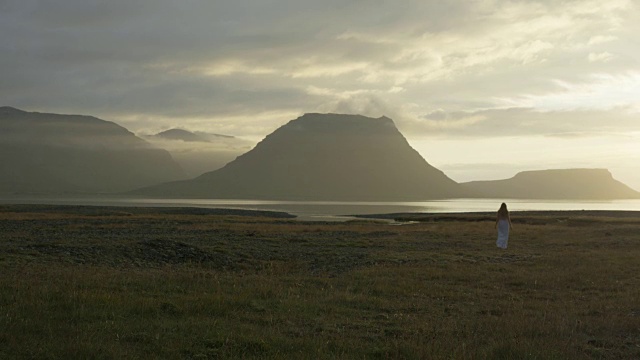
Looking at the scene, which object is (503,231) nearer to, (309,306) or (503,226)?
(503,226)

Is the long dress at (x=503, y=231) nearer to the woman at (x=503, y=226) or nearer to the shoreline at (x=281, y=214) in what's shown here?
the woman at (x=503, y=226)

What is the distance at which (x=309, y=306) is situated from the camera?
1462 cm

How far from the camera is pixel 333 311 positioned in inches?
560

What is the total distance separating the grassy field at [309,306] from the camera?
33.6 ft

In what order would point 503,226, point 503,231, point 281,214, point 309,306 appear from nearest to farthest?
point 309,306
point 503,226
point 503,231
point 281,214

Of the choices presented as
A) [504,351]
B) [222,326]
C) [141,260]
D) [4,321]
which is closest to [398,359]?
[504,351]

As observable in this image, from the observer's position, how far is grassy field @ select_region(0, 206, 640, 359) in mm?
10250

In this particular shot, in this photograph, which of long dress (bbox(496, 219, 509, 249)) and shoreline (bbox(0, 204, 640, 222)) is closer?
long dress (bbox(496, 219, 509, 249))

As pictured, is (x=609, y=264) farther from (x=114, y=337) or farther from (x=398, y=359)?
(x=114, y=337)

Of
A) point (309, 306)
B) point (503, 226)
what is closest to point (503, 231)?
Answer: point (503, 226)

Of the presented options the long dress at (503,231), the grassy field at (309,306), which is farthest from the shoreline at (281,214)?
the grassy field at (309,306)

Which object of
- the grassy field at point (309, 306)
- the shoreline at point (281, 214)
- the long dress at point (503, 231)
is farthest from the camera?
the shoreline at point (281, 214)

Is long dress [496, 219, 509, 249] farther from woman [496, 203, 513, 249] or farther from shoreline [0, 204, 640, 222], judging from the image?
shoreline [0, 204, 640, 222]

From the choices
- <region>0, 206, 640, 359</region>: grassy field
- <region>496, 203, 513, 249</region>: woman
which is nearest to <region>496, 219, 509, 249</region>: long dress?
<region>496, 203, 513, 249</region>: woman
